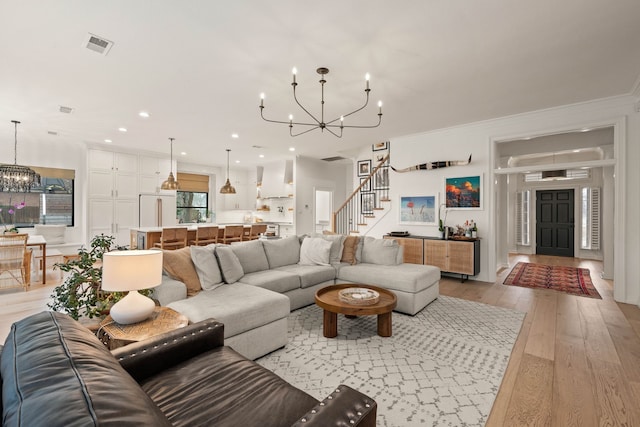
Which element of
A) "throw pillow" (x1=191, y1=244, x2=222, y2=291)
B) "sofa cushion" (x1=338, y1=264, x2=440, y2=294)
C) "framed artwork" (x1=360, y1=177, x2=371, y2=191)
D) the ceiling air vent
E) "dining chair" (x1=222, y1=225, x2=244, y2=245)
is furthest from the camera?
"framed artwork" (x1=360, y1=177, x2=371, y2=191)

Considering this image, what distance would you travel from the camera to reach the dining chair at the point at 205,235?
248 inches

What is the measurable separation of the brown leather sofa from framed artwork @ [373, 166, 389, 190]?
18.3 feet

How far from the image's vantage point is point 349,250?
4.47 m

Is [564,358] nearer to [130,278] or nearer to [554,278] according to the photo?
[130,278]

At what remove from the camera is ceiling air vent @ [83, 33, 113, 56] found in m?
2.67

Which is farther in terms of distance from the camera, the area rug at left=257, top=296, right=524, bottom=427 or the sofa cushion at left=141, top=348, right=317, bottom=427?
the area rug at left=257, top=296, right=524, bottom=427

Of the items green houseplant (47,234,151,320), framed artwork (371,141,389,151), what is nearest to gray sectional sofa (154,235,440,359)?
green houseplant (47,234,151,320)

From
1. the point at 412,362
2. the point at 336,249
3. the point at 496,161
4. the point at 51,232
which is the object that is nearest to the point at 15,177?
the point at 51,232

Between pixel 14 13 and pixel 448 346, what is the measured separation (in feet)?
15.2

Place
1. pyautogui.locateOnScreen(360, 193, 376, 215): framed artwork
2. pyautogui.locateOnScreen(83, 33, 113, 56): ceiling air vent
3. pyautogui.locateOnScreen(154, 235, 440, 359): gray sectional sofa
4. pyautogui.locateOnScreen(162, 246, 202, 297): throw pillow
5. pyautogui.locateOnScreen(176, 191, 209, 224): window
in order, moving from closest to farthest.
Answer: pyautogui.locateOnScreen(154, 235, 440, 359): gray sectional sofa < pyautogui.locateOnScreen(83, 33, 113, 56): ceiling air vent < pyautogui.locateOnScreen(162, 246, 202, 297): throw pillow < pyautogui.locateOnScreen(360, 193, 376, 215): framed artwork < pyautogui.locateOnScreen(176, 191, 209, 224): window

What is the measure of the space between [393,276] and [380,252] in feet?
2.07

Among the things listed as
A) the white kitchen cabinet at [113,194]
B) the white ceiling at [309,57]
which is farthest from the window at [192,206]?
the white ceiling at [309,57]

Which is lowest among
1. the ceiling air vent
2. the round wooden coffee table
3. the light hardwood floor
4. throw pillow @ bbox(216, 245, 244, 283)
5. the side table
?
the light hardwood floor

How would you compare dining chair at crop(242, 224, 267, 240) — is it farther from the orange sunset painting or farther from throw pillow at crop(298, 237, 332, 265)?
the orange sunset painting
